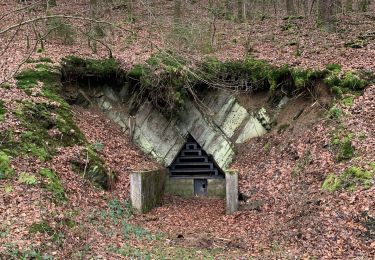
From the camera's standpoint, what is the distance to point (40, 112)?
11.2 metres

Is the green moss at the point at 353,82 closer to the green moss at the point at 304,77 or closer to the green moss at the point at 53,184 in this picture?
the green moss at the point at 304,77

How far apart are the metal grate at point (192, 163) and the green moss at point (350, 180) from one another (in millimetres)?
6311

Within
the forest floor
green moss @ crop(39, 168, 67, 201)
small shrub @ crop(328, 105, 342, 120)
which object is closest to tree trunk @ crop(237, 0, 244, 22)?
the forest floor

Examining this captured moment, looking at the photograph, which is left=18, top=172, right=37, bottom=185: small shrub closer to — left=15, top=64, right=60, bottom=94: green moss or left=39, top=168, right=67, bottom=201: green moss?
left=39, top=168, right=67, bottom=201: green moss

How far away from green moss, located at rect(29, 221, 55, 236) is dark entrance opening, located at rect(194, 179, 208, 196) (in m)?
8.28

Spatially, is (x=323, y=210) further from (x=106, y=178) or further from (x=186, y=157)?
(x=186, y=157)

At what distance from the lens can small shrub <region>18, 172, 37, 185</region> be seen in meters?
8.41

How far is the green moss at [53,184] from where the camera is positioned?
856 cm

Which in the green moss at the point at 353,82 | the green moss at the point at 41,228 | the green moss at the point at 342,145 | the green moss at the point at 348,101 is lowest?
the green moss at the point at 41,228

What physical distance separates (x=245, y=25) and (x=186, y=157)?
8.73 metres

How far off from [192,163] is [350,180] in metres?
7.39

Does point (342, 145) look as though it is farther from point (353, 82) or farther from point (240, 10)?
point (240, 10)

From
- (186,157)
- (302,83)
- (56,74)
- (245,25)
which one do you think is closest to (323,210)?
(302,83)

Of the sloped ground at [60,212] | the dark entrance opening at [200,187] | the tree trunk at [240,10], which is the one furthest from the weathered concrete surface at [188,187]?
the tree trunk at [240,10]
